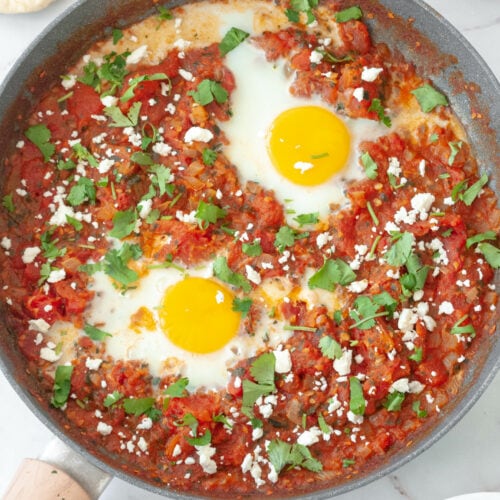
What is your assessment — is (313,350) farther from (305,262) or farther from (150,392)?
(150,392)

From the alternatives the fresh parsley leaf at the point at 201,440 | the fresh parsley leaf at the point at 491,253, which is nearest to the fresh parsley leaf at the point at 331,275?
the fresh parsley leaf at the point at 491,253

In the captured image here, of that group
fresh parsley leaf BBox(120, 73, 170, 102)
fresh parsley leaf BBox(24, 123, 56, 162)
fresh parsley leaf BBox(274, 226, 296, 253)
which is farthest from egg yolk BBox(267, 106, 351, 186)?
fresh parsley leaf BBox(24, 123, 56, 162)

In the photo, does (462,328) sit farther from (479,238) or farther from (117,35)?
(117,35)

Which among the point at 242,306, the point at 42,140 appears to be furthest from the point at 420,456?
the point at 42,140

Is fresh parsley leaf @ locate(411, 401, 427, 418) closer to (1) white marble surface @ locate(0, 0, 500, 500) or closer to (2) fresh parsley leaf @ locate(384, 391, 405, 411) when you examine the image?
(2) fresh parsley leaf @ locate(384, 391, 405, 411)

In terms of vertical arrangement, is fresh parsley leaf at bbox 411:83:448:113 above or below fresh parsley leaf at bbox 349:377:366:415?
above

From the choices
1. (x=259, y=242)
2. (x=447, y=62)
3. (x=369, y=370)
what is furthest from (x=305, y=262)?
(x=447, y=62)
